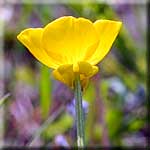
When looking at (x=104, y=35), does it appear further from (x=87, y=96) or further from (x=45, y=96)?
(x=87, y=96)

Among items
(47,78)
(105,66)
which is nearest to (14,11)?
(105,66)

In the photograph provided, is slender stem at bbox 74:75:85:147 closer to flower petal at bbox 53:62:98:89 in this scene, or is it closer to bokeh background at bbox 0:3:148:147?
flower petal at bbox 53:62:98:89

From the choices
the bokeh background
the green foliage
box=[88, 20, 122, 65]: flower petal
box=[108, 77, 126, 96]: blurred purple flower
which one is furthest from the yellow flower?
box=[108, 77, 126, 96]: blurred purple flower

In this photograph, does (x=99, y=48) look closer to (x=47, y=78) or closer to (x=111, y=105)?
(x=47, y=78)

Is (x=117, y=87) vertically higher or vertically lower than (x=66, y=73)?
lower

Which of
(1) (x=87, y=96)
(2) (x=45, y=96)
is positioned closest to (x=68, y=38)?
(2) (x=45, y=96)

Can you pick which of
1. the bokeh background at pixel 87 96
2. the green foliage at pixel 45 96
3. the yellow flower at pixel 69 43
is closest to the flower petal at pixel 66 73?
the yellow flower at pixel 69 43

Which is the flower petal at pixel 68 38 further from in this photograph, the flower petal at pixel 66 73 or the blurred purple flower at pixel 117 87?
the blurred purple flower at pixel 117 87
